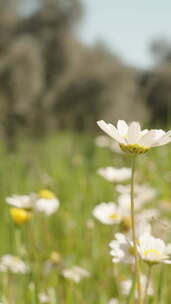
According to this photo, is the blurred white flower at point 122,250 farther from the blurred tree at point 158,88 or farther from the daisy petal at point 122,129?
the blurred tree at point 158,88

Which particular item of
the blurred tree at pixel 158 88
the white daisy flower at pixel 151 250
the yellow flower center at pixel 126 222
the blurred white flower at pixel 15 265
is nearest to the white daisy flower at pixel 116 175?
the yellow flower center at pixel 126 222

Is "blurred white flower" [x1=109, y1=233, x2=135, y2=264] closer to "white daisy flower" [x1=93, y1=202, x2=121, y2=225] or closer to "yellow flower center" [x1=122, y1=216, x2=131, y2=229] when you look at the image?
"white daisy flower" [x1=93, y1=202, x2=121, y2=225]

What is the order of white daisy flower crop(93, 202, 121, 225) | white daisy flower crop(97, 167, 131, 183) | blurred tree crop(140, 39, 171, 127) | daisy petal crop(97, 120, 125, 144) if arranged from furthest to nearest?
blurred tree crop(140, 39, 171, 127) → white daisy flower crop(97, 167, 131, 183) → white daisy flower crop(93, 202, 121, 225) → daisy petal crop(97, 120, 125, 144)

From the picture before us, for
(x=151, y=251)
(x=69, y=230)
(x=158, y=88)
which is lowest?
(x=151, y=251)

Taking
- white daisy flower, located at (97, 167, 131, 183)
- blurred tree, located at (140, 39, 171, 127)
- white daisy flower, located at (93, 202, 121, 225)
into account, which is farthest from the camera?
blurred tree, located at (140, 39, 171, 127)

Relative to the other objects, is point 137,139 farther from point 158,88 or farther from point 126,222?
point 158,88

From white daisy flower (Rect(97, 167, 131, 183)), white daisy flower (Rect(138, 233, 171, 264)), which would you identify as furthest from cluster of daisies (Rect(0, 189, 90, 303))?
white daisy flower (Rect(138, 233, 171, 264))

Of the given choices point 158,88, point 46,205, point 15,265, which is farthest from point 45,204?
point 158,88
